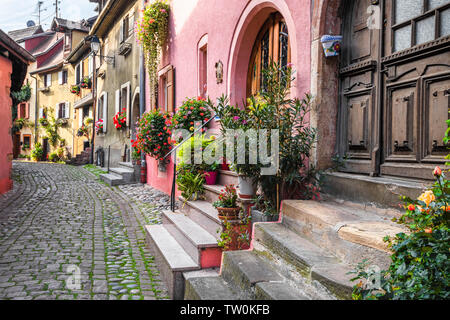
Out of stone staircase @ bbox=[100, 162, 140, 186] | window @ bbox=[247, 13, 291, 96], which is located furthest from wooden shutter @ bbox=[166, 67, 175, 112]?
window @ bbox=[247, 13, 291, 96]

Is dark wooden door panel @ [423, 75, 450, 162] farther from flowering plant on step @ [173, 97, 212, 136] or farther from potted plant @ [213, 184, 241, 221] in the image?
flowering plant on step @ [173, 97, 212, 136]

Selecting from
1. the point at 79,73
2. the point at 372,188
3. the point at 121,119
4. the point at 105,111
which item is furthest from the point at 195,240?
the point at 79,73

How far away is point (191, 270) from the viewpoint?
3807mm

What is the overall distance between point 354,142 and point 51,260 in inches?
140

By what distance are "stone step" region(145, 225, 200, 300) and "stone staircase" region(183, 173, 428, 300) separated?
0.13m

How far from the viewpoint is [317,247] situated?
9.53ft

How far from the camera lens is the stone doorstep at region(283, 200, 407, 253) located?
7.93 feet

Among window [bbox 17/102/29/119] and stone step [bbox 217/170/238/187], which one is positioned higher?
window [bbox 17/102/29/119]

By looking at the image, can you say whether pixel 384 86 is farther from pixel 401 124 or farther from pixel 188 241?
pixel 188 241

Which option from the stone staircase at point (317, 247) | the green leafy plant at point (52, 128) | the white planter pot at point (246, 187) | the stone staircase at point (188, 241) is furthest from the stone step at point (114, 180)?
the green leafy plant at point (52, 128)

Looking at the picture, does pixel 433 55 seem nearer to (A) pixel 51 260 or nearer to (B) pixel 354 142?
(B) pixel 354 142

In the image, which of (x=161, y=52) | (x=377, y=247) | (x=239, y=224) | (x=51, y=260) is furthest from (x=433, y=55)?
(x=161, y=52)

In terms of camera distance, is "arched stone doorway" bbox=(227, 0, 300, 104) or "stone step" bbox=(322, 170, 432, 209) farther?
"arched stone doorway" bbox=(227, 0, 300, 104)

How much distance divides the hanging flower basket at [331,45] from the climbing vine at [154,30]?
695 centimetres
